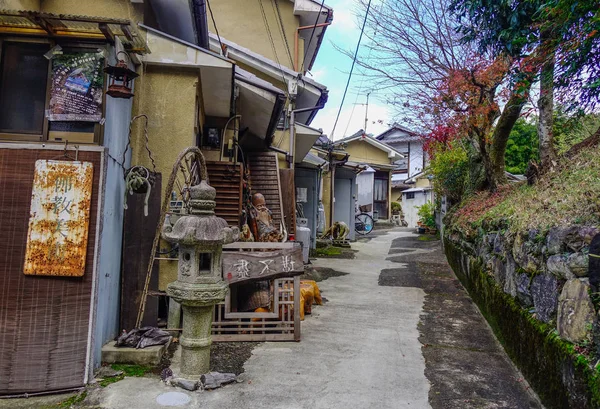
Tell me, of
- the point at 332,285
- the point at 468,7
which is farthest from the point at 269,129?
the point at 468,7

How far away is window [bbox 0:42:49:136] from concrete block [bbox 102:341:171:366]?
2.42 meters

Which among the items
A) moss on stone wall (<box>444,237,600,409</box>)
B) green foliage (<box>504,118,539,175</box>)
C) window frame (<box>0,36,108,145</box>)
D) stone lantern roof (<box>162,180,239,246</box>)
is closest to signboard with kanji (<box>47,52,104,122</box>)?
window frame (<box>0,36,108,145</box>)

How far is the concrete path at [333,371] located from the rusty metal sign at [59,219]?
4.33 feet

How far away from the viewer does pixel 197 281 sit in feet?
14.6

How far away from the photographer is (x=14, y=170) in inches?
165

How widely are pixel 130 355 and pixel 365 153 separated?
26986mm

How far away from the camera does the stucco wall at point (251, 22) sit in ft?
42.0

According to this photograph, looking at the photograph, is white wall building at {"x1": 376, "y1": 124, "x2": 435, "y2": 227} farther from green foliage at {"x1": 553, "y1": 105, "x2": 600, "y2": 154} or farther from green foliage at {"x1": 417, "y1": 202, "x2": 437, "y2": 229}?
green foliage at {"x1": 553, "y1": 105, "x2": 600, "y2": 154}

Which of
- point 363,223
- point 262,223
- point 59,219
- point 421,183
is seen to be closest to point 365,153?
point 421,183

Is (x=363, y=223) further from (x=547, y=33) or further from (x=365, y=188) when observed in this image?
(x=547, y=33)

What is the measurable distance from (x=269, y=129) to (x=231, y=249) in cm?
424

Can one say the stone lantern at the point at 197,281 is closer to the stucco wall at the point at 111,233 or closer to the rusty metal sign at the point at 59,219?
the stucco wall at the point at 111,233

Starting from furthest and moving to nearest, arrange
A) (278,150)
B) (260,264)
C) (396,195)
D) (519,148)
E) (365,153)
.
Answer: (396,195)
(365,153)
(519,148)
(278,150)
(260,264)

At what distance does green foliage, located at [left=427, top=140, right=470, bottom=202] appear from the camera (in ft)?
50.2
